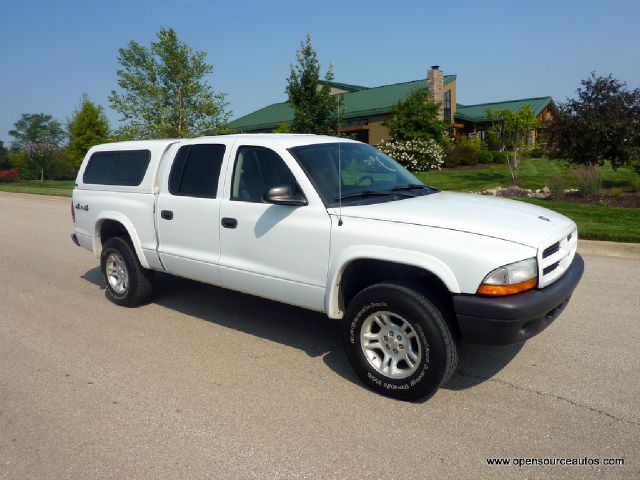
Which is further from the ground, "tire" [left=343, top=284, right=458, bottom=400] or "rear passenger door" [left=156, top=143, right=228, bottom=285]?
"rear passenger door" [left=156, top=143, right=228, bottom=285]

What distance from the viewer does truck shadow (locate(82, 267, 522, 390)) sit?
14.2 ft

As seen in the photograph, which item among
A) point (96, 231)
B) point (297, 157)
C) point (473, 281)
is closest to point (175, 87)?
point (96, 231)

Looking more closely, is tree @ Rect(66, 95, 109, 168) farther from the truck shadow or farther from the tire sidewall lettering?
the tire sidewall lettering

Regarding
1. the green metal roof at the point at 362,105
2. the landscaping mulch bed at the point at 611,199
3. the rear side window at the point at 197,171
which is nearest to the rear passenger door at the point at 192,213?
the rear side window at the point at 197,171

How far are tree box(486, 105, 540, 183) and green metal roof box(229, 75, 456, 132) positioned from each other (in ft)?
41.2

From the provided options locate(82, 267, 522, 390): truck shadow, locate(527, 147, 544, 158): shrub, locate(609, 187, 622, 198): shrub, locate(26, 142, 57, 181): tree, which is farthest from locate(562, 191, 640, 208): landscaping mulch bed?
locate(26, 142, 57, 181): tree

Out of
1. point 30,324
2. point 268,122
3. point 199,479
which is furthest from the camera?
point 268,122

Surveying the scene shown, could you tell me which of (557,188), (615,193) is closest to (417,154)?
(557,188)

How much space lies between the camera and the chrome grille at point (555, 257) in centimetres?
359

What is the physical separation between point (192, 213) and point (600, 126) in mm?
13274

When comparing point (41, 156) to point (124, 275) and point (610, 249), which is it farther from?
point (610, 249)

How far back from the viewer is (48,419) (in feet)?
12.1

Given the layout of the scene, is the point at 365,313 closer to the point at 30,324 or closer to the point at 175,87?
the point at 30,324

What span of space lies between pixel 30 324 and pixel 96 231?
132 cm
